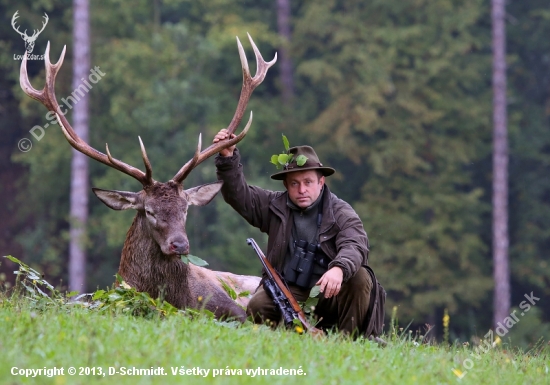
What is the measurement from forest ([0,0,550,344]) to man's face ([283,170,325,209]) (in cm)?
1766

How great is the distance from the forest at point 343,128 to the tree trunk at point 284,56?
0.07 meters

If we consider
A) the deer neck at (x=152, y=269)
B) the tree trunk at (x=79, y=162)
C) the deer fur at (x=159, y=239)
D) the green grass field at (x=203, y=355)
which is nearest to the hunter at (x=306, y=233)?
the deer fur at (x=159, y=239)

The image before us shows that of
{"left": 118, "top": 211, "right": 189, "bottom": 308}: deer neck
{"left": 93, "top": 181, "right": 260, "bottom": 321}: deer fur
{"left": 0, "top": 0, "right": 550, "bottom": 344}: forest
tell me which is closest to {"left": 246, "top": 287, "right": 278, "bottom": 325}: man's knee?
{"left": 93, "top": 181, "right": 260, "bottom": 321}: deer fur

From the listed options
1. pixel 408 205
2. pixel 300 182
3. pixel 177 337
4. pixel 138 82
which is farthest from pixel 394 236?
pixel 177 337

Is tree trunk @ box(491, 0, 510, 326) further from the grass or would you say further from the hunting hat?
the grass

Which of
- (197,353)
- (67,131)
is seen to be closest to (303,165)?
(67,131)

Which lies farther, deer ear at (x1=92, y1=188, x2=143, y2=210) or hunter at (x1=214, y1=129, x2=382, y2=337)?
deer ear at (x1=92, y1=188, x2=143, y2=210)

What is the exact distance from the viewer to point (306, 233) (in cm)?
799

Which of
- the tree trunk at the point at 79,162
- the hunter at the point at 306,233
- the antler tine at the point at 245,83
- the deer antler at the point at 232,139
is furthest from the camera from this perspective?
the tree trunk at the point at 79,162

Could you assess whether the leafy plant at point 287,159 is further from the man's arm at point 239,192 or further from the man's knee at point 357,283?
the man's knee at point 357,283

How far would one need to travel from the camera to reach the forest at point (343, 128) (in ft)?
90.4

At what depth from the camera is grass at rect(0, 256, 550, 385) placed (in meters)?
5.28

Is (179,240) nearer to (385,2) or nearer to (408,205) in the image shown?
(408,205)

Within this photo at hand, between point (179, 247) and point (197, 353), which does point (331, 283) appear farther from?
point (197, 353)
